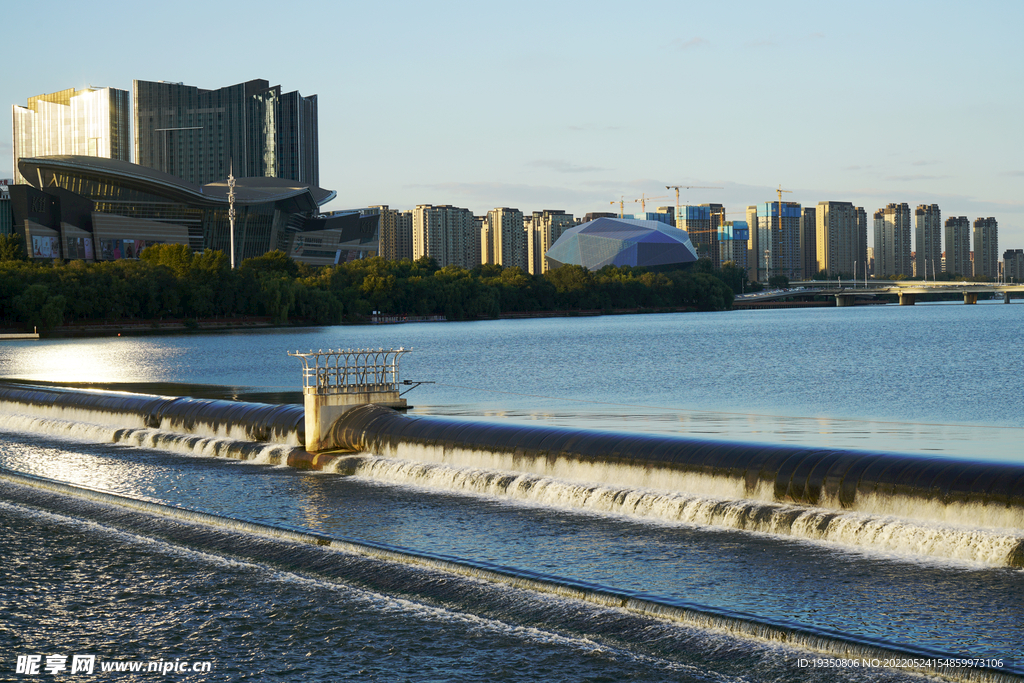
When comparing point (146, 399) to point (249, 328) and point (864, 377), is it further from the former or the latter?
point (249, 328)

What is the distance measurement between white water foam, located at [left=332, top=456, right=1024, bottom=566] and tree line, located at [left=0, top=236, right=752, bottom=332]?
84.7 meters

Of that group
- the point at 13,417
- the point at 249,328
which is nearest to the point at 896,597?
the point at 13,417

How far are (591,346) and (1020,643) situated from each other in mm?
65620

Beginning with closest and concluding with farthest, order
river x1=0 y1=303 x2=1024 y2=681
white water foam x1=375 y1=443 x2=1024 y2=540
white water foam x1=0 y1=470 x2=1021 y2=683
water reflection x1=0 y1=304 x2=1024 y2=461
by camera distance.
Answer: white water foam x1=0 y1=470 x2=1021 y2=683 < river x1=0 y1=303 x2=1024 y2=681 < white water foam x1=375 y1=443 x2=1024 y2=540 < water reflection x1=0 y1=304 x2=1024 y2=461

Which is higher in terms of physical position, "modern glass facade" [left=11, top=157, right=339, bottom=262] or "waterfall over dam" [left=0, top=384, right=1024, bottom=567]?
"modern glass facade" [left=11, top=157, right=339, bottom=262]

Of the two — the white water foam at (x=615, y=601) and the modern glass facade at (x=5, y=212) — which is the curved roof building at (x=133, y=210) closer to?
the modern glass facade at (x=5, y=212)

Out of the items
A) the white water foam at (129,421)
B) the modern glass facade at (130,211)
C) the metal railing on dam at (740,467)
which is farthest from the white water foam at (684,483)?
the modern glass facade at (130,211)

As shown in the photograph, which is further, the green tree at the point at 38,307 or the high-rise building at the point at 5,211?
the high-rise building at the point at 5,211

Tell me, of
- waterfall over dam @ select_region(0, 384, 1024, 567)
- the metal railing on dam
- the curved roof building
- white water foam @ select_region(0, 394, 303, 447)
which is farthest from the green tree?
the metal railing on dam

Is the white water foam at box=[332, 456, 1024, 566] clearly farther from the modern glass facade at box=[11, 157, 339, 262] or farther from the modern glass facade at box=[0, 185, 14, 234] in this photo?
the modern glass facade at box=[0, 185, 14, 234]

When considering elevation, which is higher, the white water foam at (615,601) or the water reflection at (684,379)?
the water reflection at (684,379)

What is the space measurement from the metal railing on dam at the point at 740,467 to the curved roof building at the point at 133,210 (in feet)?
440

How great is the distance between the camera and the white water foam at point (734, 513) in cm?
1223

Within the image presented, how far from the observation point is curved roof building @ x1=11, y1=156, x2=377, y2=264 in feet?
469
